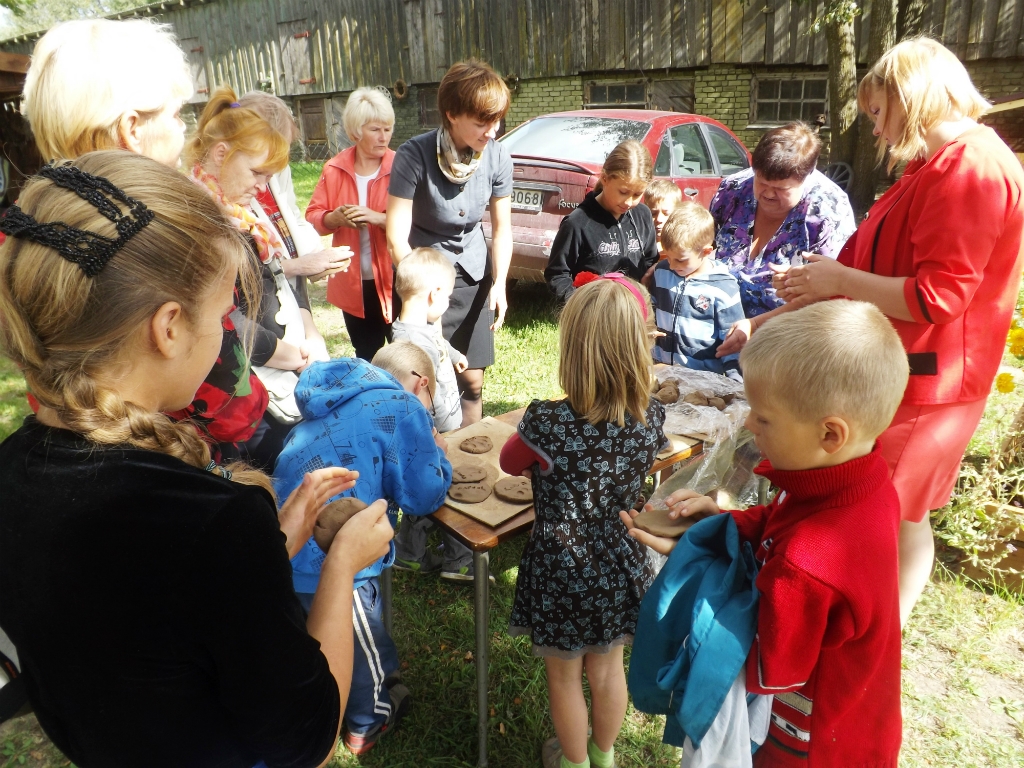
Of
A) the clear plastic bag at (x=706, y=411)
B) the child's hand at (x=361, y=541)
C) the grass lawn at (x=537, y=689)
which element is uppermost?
the child's hand at (x=361, y=541)

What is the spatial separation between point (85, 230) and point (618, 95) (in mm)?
14861

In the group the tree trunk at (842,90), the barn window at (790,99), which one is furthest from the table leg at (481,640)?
the barn window at (790,99)

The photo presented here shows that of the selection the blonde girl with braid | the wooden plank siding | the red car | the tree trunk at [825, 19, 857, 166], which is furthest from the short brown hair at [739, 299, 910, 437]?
the wooden plank siding

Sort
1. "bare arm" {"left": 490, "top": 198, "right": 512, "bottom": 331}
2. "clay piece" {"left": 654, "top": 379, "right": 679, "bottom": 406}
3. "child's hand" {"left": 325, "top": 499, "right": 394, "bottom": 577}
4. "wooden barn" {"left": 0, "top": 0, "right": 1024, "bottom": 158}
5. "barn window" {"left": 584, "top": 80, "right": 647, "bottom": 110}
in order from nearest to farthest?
"child's hand" {"left": 325, "top": 499, "right": 394, "bottom": 577}
"clay piece" {"left": 654, "top": 379, "right": 679, "bottom": 406}
"bare arm" {"left": 490, "top": 198, "right": 512, "bottom": 331}
"wooden barn" {"left": 0, "top": 0, "right": 1024, "bottom": 158}
"barn window" {"left": 584, "top": 80, "right": 647, "bottom": 110}

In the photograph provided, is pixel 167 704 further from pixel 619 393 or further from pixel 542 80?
pixel 542 80

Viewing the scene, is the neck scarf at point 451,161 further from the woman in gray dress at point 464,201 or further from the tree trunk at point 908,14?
the tree trunk at point 908,14

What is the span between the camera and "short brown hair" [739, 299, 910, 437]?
1.35 meters

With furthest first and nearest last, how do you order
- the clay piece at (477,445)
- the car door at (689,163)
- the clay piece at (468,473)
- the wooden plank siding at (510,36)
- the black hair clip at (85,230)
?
the wooden plank siding at (510,36)
the car door at (689,163)
the clay piece at (477,445)
the clay piece at (468,473)
the black hair clip at (85,230)

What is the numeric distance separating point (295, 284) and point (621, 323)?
1723 millimetres

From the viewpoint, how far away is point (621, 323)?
1.91 meters

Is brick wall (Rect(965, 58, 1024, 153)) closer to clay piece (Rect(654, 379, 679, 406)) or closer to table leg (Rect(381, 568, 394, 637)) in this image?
clay piece (Rect(654, 379, 679, 406))

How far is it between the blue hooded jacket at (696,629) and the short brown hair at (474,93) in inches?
92.5

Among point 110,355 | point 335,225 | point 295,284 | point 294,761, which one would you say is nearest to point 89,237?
point 110,355

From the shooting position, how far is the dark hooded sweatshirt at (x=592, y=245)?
3742 mm
